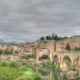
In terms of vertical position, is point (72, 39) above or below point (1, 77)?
above

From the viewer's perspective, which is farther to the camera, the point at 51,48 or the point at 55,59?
the point at 51,48

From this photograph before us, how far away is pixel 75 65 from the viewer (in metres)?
29.4

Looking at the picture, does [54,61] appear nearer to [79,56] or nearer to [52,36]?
[79,56]

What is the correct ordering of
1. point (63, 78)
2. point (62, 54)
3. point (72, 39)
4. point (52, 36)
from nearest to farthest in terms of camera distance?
point (63, 78) → point (62, 54) → point (72, 39) → point (52, 36)

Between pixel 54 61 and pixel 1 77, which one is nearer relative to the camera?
pixel 1 77

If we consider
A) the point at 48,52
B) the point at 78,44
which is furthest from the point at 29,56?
the point at 78,44

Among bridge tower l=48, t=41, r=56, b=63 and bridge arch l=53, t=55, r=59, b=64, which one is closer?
bridge arch l=53, t=55, r=59, b=64

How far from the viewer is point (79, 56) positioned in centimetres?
2927

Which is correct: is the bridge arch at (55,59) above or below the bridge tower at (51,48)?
below

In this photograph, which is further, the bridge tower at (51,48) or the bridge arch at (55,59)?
the bridge tower at (51,48)

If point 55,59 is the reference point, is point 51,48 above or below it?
above

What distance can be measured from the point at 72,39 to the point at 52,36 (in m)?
16.4

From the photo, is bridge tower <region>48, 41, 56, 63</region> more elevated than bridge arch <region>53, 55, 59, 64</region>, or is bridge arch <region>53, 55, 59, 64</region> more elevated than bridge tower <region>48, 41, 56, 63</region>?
bridge tower <region>48, 41, 56, 63</region>

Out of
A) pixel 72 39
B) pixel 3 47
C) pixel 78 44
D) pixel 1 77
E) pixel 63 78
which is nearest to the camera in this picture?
pixel 1 77
